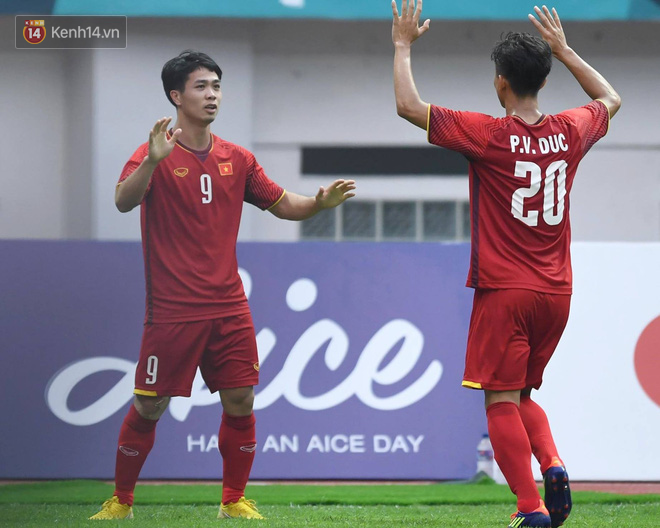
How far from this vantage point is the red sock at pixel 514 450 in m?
4.14

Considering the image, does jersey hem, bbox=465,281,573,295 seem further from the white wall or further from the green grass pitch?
the white wall

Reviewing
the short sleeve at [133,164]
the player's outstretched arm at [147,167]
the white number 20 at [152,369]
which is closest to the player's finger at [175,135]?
the player's outstretched arm at [147,167]

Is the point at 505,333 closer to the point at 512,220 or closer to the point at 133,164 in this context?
the point at 512,220

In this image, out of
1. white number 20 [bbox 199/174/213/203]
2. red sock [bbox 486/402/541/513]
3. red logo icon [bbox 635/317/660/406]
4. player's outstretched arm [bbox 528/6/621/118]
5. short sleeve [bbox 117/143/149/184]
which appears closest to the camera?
red sock [bbox 486/402/541/513]

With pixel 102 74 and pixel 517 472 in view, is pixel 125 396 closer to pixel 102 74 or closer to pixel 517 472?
pixel 517 472

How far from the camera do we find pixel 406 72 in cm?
427

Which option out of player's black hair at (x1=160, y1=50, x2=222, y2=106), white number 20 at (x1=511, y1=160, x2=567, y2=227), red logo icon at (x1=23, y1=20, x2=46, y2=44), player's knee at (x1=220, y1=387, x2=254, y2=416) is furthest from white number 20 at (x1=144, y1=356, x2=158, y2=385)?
red logo icon at (x1=23, y1=20, x2=46, y2=44)

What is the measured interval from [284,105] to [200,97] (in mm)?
5478

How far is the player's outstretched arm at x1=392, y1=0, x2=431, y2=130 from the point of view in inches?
167

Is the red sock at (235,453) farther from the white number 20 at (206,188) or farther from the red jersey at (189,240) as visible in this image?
the white number 20 at (206,188)

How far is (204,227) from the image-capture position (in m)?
5.21

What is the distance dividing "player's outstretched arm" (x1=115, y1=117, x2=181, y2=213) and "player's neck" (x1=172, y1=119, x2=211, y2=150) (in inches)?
11.9

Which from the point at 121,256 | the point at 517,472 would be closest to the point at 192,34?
the point at 121,256

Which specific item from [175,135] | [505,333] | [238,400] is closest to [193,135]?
[175,135]
